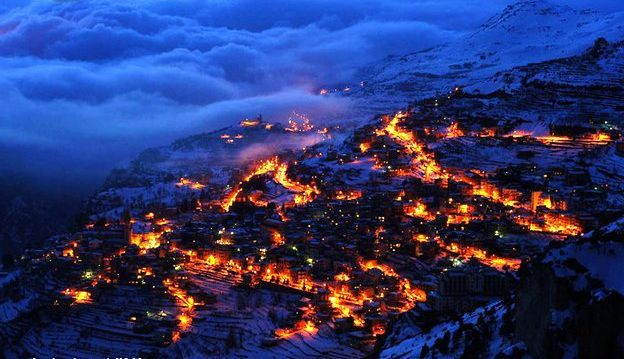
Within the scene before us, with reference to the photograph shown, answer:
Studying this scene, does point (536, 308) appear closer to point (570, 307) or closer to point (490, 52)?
point (570, 307)

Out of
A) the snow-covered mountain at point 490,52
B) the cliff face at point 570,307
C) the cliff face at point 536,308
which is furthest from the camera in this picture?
the snow-covered mountain at point 490,52

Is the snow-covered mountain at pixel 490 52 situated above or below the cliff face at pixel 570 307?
above

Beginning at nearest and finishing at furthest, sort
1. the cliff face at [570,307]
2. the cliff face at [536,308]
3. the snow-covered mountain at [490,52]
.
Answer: the cliff face at [570,307] < the cliff face at [536,308] < the snow-covered mountain at [490,52]

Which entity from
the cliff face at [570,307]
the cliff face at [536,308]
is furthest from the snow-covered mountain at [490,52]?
the cliff face at [570,307]

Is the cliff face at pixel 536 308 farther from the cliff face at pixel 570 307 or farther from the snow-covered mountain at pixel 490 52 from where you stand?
the snow-covered mountain at pixel 490 52

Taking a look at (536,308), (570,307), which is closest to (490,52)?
(536,308)

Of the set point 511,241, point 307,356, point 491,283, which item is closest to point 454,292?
point 491,283

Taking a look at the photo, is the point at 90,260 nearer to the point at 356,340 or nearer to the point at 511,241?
the point at 356,340

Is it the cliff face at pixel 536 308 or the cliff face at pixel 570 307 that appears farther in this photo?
the cliff face at pixel 536 308
